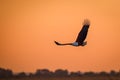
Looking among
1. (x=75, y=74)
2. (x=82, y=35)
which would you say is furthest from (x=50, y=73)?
(x=82, y=35)

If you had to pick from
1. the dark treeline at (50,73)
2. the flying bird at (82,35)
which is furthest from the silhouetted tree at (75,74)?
the flying bird at (82,35)

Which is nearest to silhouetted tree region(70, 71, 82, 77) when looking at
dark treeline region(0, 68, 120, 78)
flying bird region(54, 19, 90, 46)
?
dark treeline region(0, 68, 120, 78)

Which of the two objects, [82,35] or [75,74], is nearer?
[82,35]

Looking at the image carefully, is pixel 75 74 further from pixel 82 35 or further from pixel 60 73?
pixel 82 35

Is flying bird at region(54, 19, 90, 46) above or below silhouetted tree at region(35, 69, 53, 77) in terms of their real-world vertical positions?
above

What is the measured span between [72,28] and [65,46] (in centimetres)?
22

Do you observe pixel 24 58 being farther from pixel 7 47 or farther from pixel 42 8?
pixel 42 8

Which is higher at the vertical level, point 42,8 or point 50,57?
point 42,8

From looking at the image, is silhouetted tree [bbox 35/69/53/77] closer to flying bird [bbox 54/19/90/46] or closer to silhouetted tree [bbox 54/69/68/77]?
silhouetted tree [bbox 54/69/68/77]

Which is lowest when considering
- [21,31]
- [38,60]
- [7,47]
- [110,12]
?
[38,60]

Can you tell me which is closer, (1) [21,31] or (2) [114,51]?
(1) [21,31]

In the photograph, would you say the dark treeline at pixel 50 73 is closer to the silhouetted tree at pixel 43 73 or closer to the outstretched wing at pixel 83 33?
the silhouetted tree at pixel 43 73

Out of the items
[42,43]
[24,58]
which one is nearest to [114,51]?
[42,43]

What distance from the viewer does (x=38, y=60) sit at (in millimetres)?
2061
